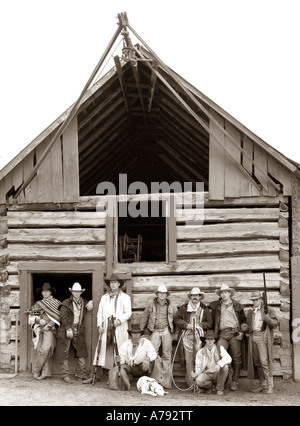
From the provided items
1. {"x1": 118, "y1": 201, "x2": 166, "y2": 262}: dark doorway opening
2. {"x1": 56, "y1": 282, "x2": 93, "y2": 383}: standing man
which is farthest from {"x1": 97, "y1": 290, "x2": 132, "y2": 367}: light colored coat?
{"x1": 118, "y1": 201, "x2": 166, "y2": 262}: dark doorway opening

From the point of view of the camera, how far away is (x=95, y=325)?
12141 millimetres

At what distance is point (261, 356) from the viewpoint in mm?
11078

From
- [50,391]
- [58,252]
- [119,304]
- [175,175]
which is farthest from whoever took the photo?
[175,175]

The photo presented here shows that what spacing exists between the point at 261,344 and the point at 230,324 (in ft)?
2.20

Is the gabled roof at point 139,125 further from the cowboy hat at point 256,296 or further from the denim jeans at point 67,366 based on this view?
the denim jeans at point 67,366

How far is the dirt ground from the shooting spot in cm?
991

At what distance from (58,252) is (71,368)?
237 cm

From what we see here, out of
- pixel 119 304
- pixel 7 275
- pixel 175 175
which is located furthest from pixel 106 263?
pixel 175 175

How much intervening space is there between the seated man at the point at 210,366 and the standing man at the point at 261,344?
27.7 inches

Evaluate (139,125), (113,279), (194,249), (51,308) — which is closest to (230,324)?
(194,249)

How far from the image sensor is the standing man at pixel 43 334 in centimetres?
1172

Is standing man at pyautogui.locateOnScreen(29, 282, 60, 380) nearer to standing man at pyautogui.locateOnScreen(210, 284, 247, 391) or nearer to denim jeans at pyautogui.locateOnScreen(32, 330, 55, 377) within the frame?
denim jeans at pyautogui.locateOnScreen(32, 330, 55, 377)

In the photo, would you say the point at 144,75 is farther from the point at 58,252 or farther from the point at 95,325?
the point at 95,325

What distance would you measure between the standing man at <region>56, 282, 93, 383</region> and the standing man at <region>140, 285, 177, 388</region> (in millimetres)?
1226
